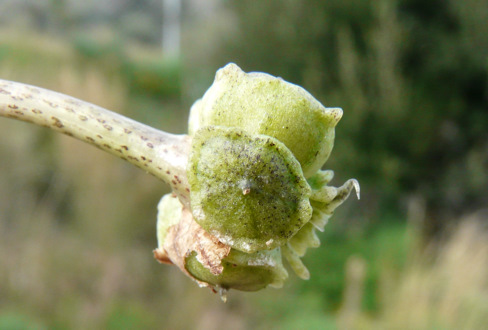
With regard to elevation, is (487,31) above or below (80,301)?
above

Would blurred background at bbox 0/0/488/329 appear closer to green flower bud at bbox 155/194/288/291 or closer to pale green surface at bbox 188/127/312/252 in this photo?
green flower bud at bbox 155/194/288/291

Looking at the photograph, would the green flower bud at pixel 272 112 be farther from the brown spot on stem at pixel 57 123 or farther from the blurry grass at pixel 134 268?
the blurry grass at pixel 134 268

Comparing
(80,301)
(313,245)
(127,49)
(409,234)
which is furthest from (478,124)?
(127,49)

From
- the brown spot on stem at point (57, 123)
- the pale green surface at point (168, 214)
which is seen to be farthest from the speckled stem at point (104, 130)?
the pale green surface at point (168, 214)

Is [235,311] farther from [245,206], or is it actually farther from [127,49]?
[127,49]

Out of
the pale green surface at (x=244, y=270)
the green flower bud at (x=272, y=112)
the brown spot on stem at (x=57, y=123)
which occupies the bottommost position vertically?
the pale green surface at (x=244, y=270)

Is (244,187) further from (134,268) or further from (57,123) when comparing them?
(134,268)

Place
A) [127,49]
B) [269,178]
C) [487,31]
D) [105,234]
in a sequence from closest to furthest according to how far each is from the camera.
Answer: [269,178], [105,234], [487,31], [127,49]

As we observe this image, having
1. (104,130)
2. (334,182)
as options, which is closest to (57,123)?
(104,130)
